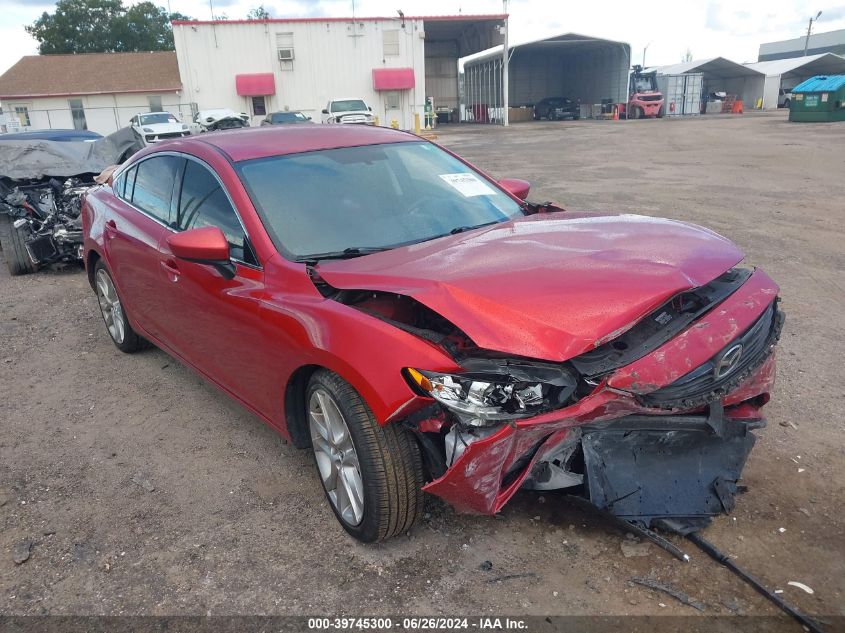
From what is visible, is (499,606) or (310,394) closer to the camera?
(499,606)

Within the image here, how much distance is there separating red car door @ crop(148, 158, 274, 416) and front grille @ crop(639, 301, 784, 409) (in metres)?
1.70

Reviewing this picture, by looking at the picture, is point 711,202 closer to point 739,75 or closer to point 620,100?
point 620,100

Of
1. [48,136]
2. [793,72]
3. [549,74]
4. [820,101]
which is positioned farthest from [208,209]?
[549,74]

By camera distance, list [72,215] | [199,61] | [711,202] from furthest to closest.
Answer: [199,61] → [711,202] → [72,215]

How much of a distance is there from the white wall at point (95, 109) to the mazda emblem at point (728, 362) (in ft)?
139

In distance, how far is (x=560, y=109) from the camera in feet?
151

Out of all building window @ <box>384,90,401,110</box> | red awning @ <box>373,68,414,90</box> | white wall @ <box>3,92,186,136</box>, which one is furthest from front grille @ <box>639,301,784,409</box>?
white wall @ <box>3,92,186,136</box>

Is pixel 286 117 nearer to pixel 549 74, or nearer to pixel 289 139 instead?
pixel 289 139

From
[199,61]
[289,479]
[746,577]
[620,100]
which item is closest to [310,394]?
[289,479]

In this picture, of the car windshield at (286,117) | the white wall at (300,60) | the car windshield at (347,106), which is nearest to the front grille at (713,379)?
the car windshield at (286,117)

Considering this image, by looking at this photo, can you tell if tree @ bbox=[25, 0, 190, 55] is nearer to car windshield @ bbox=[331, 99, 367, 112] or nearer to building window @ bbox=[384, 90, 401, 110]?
building window @ bbox=[384, 90, 401, 110]

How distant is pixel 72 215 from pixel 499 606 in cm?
773

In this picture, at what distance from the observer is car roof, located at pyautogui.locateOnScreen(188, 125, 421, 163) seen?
3.60 meters

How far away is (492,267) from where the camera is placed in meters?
2.63
